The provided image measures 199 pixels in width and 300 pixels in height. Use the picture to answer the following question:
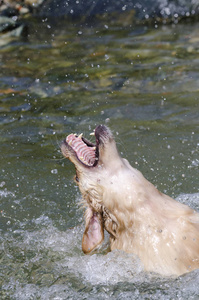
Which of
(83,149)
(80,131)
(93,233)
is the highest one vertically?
(83,149)

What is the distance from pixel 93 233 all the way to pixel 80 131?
2.99m

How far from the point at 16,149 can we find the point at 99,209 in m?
2.78

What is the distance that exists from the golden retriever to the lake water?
145 millimetres

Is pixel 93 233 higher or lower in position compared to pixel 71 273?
higher

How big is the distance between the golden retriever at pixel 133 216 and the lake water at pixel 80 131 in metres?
0.15

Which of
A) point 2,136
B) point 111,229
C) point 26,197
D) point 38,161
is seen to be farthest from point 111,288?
point 2,136

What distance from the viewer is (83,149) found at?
13.5 ft

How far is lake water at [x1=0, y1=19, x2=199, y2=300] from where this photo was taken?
13.3 ft

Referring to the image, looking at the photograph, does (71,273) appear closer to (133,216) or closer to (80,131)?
(133,216)

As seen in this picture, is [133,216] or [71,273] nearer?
[133,216]

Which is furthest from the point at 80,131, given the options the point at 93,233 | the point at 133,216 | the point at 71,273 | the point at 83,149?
the point at 133,216

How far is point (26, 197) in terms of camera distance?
18.0 feet

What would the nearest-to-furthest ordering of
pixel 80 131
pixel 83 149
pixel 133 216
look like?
1. pixel 133 216
2. pixel 83 149
3. pixel 80 131

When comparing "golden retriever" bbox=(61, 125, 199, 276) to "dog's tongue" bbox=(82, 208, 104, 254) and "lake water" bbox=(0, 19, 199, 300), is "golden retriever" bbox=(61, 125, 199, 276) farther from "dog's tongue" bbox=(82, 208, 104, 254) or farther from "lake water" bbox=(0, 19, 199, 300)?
"lake water" bbox=(0, 19, 199, 300)
